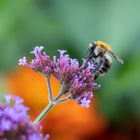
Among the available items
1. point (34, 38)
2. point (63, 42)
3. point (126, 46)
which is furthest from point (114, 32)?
point (34, 38)

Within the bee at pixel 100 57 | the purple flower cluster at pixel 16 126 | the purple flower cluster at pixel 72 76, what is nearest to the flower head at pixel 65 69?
the purple flower cluster at pixel 72 76

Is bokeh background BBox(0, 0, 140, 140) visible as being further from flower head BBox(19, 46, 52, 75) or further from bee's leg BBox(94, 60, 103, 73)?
flower head BBox(19, 46, 52, 75)

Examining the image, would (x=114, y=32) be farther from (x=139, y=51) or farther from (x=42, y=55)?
(x=42, y=55)

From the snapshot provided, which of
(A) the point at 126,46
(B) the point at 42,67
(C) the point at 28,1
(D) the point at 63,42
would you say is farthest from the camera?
(C) the point at 28,1

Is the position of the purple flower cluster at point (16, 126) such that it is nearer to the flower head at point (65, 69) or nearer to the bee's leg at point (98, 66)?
the flower head at point (65, 69)

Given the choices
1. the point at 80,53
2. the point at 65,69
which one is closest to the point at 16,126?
the point at 65,69

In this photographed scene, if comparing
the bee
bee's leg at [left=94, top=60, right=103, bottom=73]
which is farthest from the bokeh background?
bee's leg at [left=94, top=60, right=103, bottom=73]

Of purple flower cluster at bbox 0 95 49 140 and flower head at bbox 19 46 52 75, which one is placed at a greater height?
flower head at bbox 19 46 52 75

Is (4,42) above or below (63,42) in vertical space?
above
